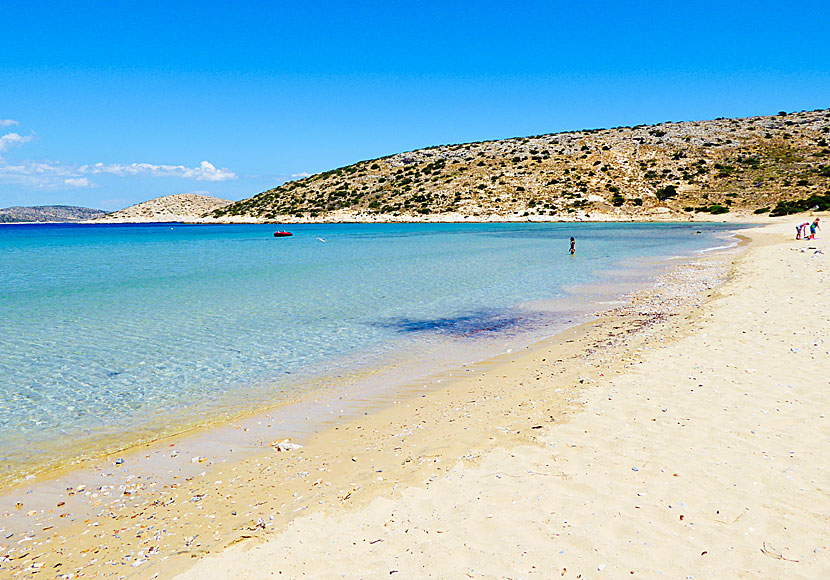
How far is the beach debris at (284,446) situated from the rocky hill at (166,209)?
174096 millimetres

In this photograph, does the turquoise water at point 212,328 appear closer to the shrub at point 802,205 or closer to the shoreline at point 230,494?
the shoreline at point 230,494

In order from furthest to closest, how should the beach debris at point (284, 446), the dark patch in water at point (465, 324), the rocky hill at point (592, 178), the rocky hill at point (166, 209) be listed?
the rocky hill at point (166, 209), the rocky hill at point (592, 178), the dark patch in water at point (465, 324), the beach debris at point (284, 446)

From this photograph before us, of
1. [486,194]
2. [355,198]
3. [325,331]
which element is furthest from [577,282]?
[355,198]

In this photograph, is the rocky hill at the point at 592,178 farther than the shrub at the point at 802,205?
Yes

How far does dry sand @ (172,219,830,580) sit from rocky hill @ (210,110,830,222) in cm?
8298

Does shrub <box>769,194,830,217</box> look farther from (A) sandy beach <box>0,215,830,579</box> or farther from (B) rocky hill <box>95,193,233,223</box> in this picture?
(B) rocky hill <box>95,193,233,223</box>

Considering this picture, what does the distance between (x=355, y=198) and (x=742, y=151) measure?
73564 mm

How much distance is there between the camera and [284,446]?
23.8 ft

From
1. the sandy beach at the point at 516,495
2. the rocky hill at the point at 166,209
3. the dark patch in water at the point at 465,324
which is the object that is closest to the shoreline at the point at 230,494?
the sandy beach at the point at 516,495

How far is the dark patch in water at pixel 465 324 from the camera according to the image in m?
14.5

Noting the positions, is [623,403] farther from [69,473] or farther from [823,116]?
[823,116]

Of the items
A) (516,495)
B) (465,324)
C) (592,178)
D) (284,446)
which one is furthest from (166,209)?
(516,495)

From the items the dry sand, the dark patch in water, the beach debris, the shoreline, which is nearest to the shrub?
the dark patch in water

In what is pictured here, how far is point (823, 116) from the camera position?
110 metres
